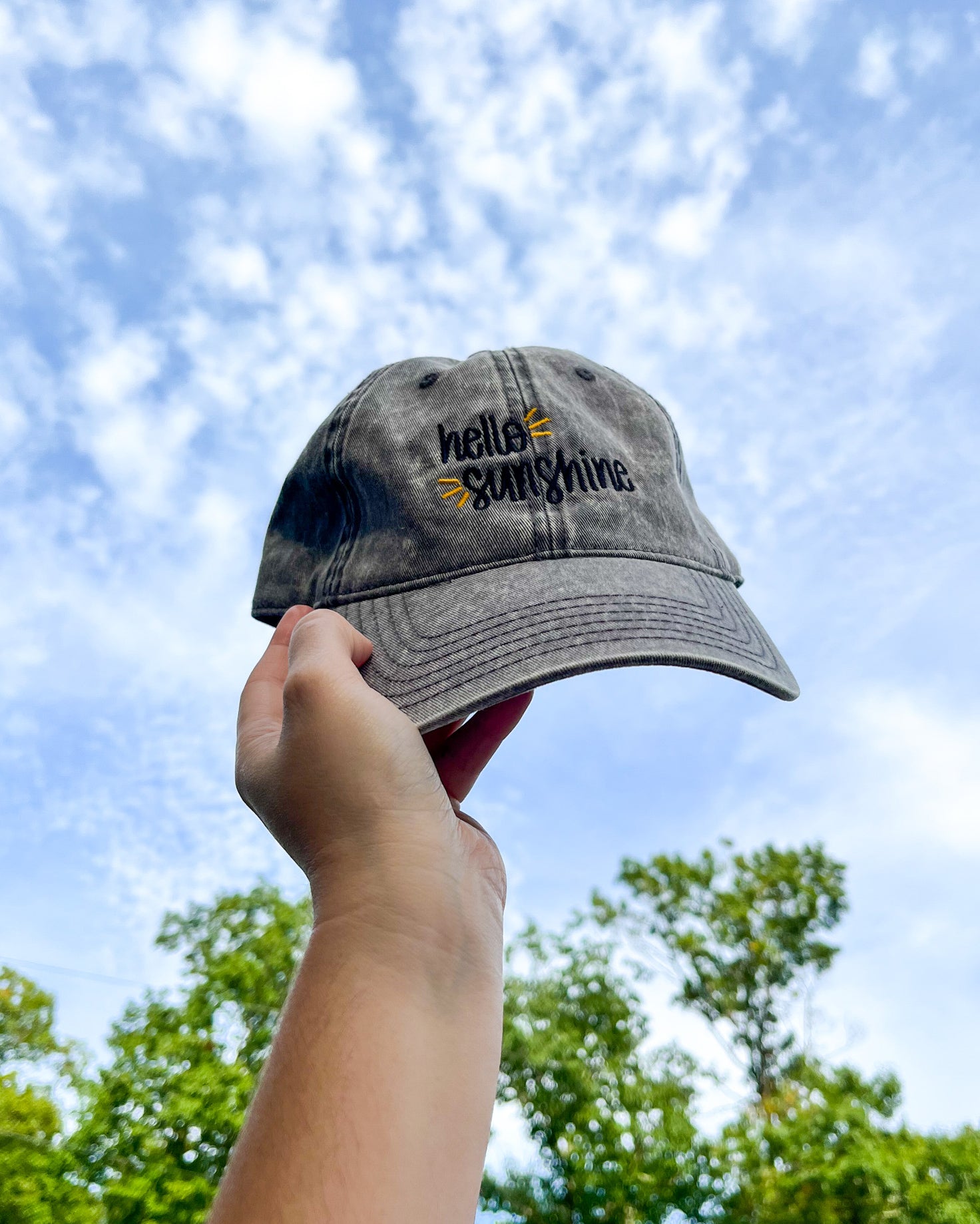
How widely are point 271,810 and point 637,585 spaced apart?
2.94 feet

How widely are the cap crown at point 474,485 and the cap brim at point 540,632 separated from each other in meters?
0.07

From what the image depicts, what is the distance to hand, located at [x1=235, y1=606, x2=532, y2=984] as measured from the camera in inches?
54.9

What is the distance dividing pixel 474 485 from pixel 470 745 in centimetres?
66

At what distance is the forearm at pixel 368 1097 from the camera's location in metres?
1.12

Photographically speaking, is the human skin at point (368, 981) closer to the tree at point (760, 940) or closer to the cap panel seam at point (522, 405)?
the cap panel seam at point (522, 405)

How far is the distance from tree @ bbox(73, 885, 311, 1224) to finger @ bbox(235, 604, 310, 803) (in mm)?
10122

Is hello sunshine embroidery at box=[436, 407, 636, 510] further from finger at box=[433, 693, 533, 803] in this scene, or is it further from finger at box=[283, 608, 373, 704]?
finger at box=[433, 693, 533, 803]

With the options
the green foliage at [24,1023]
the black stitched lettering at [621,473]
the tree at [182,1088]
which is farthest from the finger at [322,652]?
the green foliage at [24,1023]

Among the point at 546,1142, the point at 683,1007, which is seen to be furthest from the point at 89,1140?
the point at 683,1007

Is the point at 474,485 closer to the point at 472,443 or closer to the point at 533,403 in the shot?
the point at 472,443

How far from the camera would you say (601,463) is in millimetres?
2217

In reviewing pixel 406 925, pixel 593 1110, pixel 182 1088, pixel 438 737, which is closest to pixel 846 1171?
pixel 593 1110

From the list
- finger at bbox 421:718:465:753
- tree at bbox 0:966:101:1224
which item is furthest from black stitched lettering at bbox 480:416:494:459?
tree at bbox 0:966:101:1224

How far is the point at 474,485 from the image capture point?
2.13 metres
